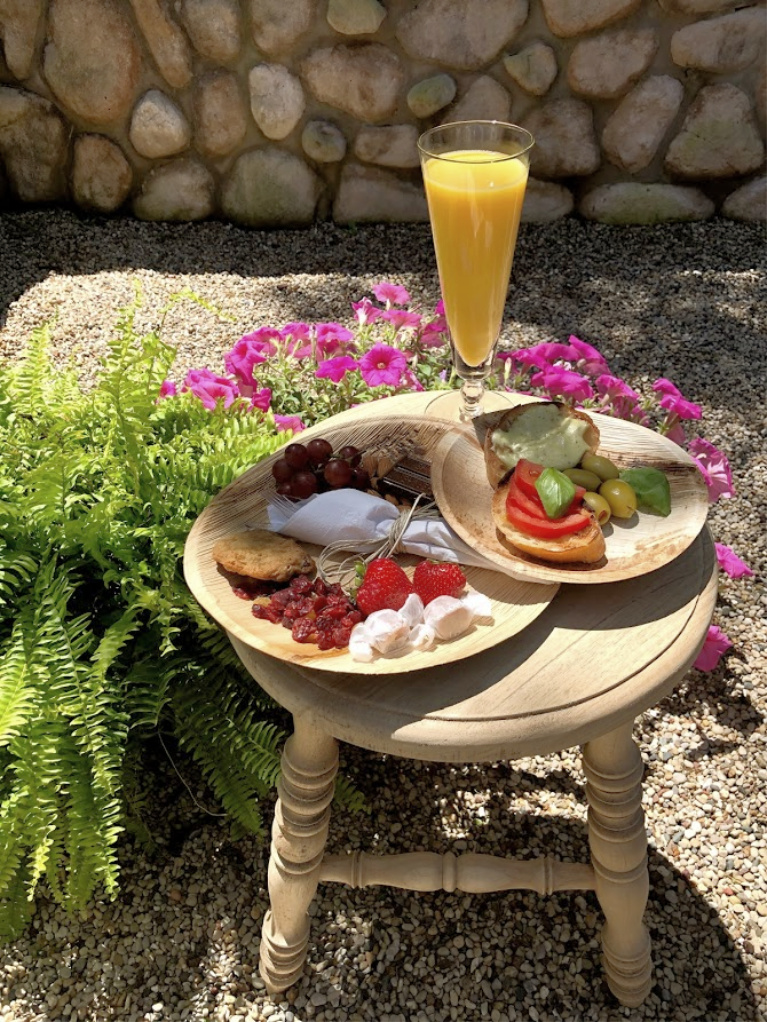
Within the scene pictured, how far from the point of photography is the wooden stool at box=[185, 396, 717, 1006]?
44.2 inches

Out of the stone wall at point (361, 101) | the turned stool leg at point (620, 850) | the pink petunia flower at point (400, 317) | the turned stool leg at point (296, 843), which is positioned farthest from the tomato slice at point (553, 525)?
the stone wall at point (361, 101)

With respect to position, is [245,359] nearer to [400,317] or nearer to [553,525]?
[400,317]

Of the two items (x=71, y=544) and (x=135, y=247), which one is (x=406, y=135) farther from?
(x=71, y=544)

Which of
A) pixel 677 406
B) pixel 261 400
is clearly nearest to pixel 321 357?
pixel 261 400

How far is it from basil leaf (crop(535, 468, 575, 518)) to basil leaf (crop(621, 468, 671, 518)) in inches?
4.8

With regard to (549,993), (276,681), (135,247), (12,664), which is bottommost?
(549,993)

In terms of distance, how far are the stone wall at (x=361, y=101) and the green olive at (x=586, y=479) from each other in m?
2.81

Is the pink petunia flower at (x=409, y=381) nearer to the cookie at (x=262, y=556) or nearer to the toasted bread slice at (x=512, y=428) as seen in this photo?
the toasted bread slice at (x=512, y=428)

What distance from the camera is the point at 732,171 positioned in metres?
3.86

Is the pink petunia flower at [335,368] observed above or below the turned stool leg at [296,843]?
above

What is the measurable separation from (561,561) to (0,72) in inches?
145

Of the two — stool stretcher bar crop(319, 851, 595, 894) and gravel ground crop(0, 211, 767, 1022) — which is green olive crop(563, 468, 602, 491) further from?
gravel ground crop(0, 211, 767, 1022)

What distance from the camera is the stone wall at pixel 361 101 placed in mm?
3596

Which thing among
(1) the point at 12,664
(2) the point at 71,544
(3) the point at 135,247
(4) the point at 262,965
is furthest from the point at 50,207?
(4) the point at 262,965
